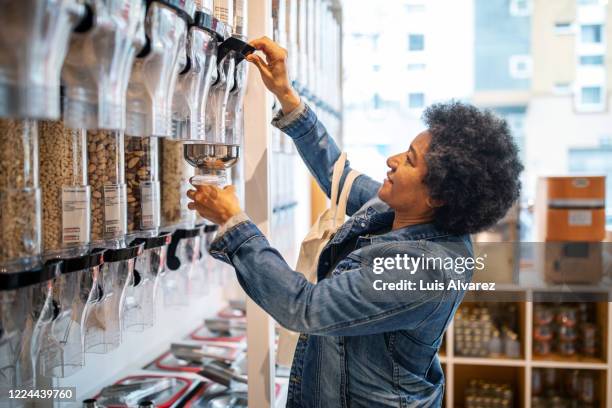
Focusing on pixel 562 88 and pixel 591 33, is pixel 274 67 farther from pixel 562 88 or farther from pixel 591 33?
pixel 591 33

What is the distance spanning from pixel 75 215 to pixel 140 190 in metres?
0.21

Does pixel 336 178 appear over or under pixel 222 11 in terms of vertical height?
under

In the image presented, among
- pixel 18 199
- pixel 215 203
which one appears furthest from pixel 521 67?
pixel 18 199

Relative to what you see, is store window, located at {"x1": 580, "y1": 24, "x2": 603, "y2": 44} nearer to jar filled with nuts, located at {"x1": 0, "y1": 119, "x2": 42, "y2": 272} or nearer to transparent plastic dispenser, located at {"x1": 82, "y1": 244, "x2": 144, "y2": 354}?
transparent plastic dispenser, located at {"x1": 82, "y1": 244, "x2": 144, "y2": 354}

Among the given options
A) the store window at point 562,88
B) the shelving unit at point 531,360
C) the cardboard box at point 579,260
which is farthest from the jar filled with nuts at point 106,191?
the store window at point 562,88

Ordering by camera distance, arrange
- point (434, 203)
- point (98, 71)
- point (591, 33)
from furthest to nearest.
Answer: point (591, 33) → point (434, 203) → point (98, 71)

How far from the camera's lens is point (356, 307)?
1.04m

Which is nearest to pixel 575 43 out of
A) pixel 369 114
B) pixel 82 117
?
pixel 369 114

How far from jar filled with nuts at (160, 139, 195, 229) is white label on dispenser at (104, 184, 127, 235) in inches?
10.4

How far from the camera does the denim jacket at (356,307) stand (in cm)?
103

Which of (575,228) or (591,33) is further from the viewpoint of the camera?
(591,33)

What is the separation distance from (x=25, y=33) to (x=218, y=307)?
2254 millimetres

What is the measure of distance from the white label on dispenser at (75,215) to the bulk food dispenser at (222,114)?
0.69 ft

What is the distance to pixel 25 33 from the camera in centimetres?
56
